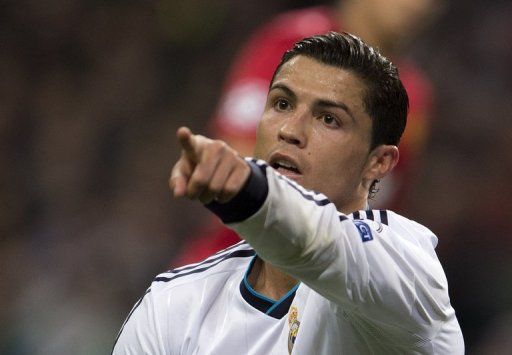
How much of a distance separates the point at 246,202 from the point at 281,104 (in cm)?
87

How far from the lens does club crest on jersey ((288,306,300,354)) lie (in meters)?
2.42

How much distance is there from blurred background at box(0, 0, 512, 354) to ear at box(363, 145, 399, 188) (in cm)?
241

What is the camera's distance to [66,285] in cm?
563

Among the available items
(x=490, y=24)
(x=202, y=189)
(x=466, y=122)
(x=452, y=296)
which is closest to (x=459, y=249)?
(x=452, y=296)

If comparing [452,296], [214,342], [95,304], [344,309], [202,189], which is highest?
[202,189]

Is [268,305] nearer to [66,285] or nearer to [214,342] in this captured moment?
[214,342]

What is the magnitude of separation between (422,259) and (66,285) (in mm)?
3733

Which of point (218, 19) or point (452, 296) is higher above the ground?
point (218, 19)

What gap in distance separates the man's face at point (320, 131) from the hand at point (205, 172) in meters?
0.73

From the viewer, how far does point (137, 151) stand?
20.4 ft

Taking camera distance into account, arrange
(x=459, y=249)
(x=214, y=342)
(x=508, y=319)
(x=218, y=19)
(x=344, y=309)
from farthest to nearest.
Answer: (x=218, y=19) → (x=459, y=249) → (x=508, y=319) → (x=214, y=342) → (x=344, y=309)

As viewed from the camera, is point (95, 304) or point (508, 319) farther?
point (95, 304)

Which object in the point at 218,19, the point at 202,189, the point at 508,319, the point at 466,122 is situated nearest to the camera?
the point at 202,189

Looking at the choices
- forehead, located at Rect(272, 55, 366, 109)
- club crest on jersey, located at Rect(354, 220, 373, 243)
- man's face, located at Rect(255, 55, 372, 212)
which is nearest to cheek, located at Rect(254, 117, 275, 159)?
man's face, located at Rect(255, 55, 372, 212)
